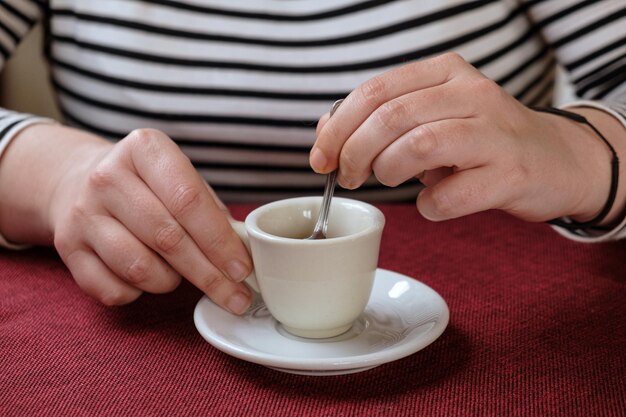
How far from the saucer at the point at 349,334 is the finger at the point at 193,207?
0.05 meters

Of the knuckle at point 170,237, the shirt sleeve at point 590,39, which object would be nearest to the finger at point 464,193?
the knuckle at point 170,237

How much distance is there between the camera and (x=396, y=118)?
54 cm

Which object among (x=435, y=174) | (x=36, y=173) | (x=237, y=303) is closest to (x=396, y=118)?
(x=435, y=174)

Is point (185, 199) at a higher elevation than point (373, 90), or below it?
below

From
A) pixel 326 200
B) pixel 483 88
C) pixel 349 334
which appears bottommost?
pixel 349 334

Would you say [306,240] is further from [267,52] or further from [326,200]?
[267,52]

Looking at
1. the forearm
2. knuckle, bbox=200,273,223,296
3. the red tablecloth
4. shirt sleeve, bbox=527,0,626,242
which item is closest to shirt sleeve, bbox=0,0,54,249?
the forearm

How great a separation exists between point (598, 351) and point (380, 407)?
0.64 ft

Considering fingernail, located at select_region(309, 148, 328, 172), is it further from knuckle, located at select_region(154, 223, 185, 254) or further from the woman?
knuckle, located at select_region(154, 223, 185, 254)

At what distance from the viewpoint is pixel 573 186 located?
0.64 m

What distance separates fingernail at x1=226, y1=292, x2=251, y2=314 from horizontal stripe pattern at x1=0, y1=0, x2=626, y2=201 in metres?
0.43

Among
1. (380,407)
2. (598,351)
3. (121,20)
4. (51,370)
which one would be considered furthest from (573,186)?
(121,20)

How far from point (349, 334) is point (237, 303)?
0.10 meters

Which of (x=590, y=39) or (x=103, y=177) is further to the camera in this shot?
(x=590, y=39)
